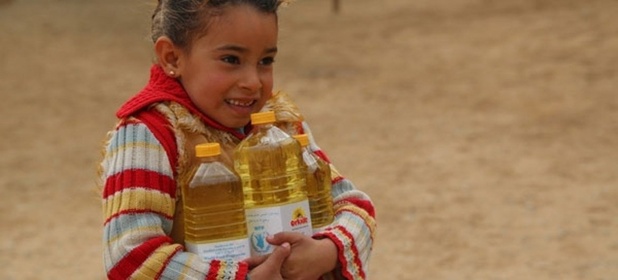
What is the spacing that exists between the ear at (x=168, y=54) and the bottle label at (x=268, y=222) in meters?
0.38

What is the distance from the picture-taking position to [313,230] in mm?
2676

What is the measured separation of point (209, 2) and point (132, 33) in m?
12.8

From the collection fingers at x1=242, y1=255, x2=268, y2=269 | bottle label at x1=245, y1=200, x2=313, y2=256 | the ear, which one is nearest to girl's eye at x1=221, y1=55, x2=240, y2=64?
the ear

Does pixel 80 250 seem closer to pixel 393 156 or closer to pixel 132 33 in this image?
pixel 393 156

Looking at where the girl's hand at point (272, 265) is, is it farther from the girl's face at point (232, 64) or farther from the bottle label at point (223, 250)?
the girl's face at point (232, 64)

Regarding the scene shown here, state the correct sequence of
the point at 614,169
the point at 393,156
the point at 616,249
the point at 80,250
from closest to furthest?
the point at 616,249, the point at 80,250, the point at 614,169, the point at 393,156

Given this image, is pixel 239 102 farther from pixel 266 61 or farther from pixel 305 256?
pixel 305 256

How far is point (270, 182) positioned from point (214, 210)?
140 mm

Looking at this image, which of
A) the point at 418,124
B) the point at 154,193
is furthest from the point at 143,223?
the point at 418,124

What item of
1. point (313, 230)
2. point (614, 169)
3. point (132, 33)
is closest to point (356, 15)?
point (132, 33)

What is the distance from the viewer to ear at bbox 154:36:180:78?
2641 millimetres

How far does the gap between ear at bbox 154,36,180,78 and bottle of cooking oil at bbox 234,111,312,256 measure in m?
0.23

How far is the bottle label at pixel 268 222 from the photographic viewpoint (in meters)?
2.50

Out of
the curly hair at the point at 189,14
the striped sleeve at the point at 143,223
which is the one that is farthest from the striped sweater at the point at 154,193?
the curly hair at the point at 189,14
